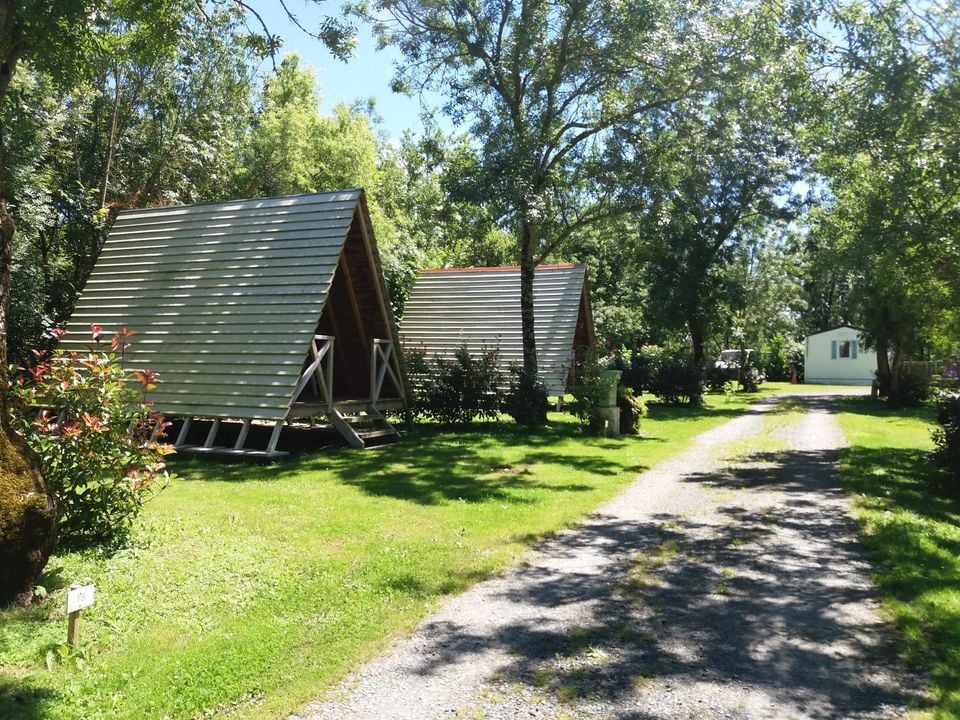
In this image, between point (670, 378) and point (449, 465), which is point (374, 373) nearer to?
point (449, 465)

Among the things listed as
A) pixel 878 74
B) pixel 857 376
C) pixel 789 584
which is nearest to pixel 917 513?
pixel 789 584

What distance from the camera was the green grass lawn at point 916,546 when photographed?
4750 mm

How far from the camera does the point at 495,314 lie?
75.6 ft

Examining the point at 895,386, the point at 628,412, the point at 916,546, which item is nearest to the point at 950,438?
the point at 916,546

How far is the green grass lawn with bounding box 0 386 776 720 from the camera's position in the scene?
4145mm

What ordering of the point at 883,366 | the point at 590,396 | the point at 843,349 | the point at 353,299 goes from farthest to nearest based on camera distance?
the point at 843,349 < the point at 883,366 < the point at 590,396 < the point at 353,299

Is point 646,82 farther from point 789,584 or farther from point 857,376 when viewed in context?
point 857,376

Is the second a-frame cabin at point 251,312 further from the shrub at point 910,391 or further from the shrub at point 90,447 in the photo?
the shrub at point 910,391

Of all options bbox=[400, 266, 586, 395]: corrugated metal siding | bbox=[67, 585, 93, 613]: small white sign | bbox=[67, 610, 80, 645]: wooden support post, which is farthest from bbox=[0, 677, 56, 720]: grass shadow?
bbox=[400, 266, 586, 395]: corrugated metal siding

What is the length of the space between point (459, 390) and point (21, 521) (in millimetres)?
13197

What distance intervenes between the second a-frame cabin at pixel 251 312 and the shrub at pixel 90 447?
4.92 metres

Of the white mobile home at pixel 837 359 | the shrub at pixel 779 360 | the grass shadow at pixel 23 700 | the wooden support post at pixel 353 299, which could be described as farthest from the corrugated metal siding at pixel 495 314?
the shrub at pixel 779 360

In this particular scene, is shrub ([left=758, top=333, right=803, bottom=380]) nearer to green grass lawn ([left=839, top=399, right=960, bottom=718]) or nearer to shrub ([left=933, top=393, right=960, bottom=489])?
green grass lawn ([left=839, top=399, right=960, bottom=718])

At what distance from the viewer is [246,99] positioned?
2819 cm
